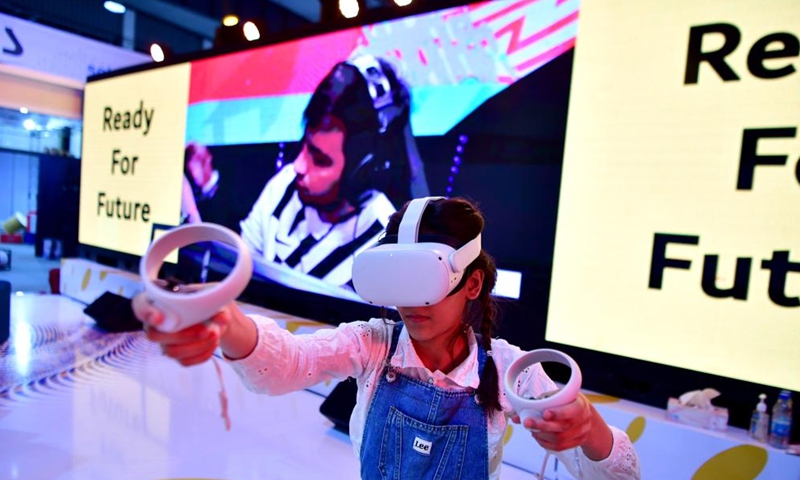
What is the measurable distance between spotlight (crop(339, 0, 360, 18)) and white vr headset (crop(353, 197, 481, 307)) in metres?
3.01

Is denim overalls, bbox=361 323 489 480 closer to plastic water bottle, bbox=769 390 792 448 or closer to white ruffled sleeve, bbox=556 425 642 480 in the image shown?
white ruffled sleeve, bbox=556 425 642 480

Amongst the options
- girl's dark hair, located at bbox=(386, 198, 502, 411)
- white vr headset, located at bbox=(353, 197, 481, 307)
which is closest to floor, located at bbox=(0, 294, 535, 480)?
girl's dark hair, located at bbox=(386, 198, 502, 411)

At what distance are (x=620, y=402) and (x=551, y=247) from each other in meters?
0.80

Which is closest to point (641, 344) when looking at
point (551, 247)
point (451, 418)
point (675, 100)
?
point (551, 247)

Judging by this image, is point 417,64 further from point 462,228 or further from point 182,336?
point 182,336

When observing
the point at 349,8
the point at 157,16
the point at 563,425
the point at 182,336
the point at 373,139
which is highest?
the point at 157,16

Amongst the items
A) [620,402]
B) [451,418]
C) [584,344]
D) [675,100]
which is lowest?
[620,402]

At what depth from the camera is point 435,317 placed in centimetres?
99

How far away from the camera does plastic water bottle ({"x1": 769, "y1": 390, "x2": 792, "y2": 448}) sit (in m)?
1.90

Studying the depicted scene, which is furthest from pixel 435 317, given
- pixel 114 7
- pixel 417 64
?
pixel 114 7

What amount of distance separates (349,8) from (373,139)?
103cm

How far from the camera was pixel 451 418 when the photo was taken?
39.6 inches

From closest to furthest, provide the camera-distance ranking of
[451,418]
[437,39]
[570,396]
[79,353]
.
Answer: [570,396]
[451,418]
[437,39]
[79,353]

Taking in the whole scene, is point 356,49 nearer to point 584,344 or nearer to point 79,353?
point 584,344
